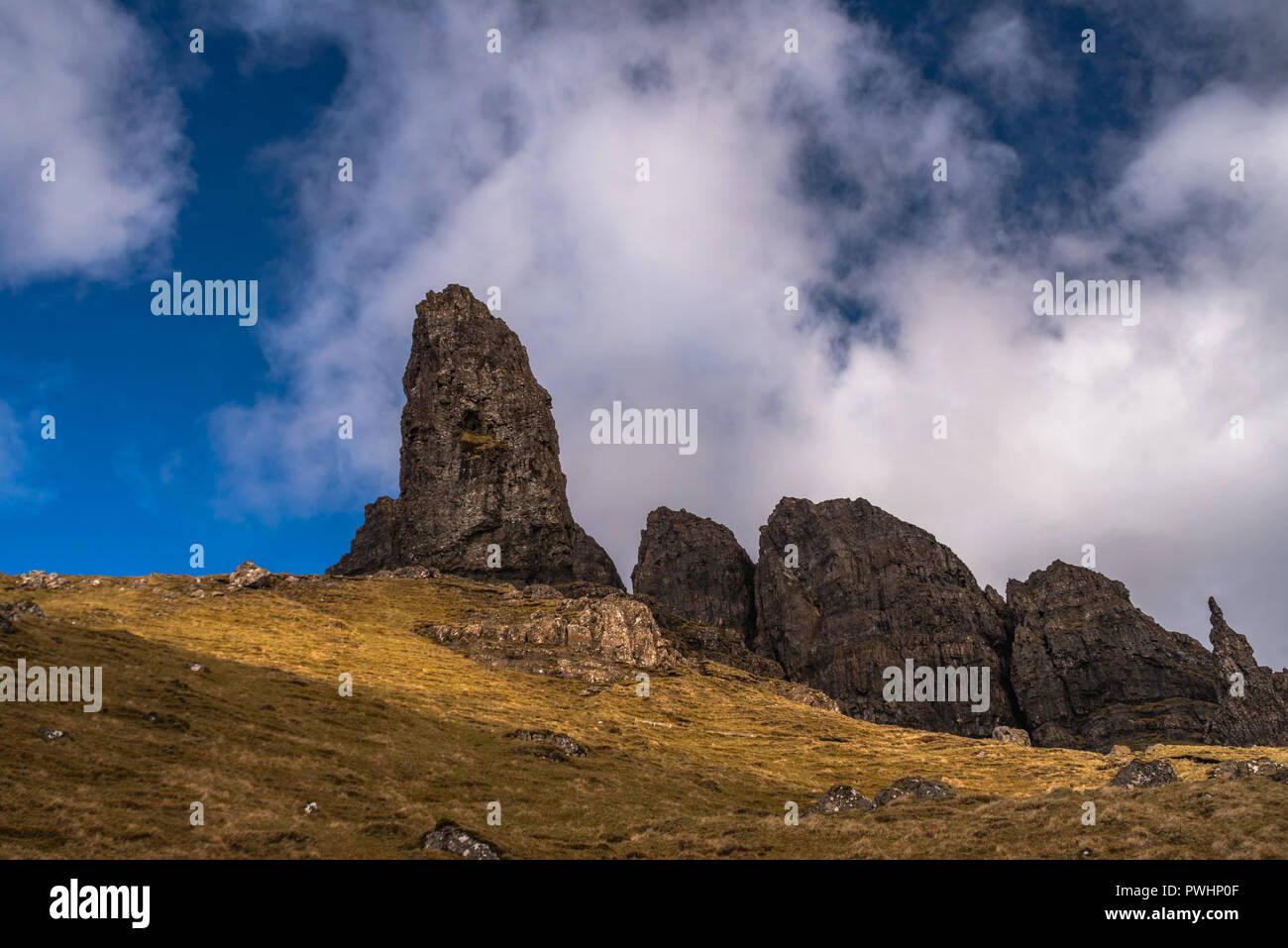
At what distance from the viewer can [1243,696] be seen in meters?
158

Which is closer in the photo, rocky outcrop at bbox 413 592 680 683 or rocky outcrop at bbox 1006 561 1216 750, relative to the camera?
rocky outcrop at bbox 413 592 680 683

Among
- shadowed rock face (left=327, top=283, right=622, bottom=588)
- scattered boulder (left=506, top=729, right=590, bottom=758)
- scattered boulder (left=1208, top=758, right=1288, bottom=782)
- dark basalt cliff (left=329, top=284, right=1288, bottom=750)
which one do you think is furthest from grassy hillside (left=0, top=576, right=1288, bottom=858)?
dark basalt cliff (left=329, top=284, right=1288, bottom=750)

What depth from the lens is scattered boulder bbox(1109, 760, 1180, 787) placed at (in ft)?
172

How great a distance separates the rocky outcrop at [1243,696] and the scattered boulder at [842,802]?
14480 cm

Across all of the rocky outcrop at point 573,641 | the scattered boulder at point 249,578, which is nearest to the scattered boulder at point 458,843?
the rocky outcrop at point 573,641

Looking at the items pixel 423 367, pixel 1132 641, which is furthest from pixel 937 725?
pixel 423 367

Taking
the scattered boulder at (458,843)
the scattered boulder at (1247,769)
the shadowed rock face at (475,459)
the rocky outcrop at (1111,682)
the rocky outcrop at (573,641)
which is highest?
the shadowed rock face at (475,459)

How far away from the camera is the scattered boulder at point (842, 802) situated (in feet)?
161

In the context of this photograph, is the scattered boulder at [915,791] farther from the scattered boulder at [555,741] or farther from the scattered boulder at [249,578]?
the scattered boulder at [249,578]

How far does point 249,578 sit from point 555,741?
75911 mm

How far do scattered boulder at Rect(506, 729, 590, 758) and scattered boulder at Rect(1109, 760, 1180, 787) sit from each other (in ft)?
133

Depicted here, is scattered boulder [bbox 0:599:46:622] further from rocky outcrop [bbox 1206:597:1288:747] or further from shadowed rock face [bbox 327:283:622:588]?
rocky outcrop [bbox 1206:597:1288:747]

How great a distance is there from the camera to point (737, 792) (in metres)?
64.4
